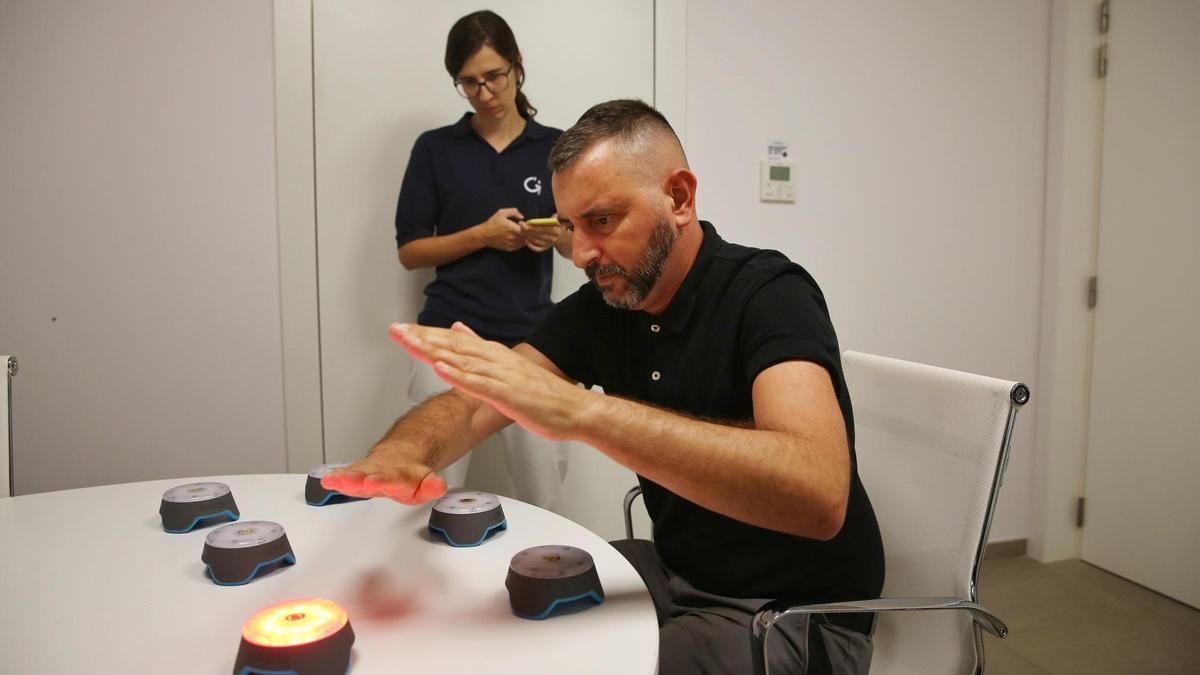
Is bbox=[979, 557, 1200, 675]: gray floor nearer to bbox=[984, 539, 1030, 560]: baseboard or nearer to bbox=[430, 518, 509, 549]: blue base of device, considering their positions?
bbox=[984, 539, 1030, 560]: baseboard

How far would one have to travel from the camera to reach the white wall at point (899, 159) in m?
2.64

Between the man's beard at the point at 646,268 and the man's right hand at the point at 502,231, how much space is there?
806 mm

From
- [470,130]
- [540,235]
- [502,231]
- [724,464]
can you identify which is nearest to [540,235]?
[540,235]

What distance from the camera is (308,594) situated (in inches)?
34.1

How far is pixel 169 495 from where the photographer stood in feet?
3.56

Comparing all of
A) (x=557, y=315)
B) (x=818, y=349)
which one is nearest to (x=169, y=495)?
(x=557, y=315)

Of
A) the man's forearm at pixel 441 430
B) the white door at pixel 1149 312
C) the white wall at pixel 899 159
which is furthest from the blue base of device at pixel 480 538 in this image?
the white door at pixel 1149 312

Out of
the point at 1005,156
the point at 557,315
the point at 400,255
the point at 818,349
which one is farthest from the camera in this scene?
the point at 1005,156

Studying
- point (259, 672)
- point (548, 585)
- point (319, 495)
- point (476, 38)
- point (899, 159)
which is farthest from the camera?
point (899, 159)

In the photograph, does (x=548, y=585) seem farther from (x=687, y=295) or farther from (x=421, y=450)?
(x=687, y=295)

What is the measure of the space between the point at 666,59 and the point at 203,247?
162 cm

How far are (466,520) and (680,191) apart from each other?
0.65 metres

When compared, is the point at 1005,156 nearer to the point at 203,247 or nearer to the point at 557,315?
the point at 557,315

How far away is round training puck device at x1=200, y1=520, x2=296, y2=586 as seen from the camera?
2.92 feet
